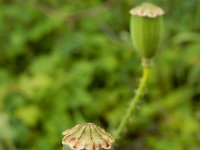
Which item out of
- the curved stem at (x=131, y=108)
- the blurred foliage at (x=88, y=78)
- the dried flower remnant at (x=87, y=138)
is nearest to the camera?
the dried flower remnant at (x=87, y=138)

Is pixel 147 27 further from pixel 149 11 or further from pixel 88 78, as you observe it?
pixel 88 78

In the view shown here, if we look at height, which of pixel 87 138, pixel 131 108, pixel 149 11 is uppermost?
pixel 149 11

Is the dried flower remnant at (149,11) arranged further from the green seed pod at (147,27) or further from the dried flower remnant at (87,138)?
the dried flower remnant at (87,138)

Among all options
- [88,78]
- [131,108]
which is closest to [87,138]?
[131,108]

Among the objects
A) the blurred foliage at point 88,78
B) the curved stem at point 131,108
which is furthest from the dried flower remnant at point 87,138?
the blurred foliage at point 88,78

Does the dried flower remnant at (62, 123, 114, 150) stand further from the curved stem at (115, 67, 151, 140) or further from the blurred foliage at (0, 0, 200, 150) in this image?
the blurred foliage at (0, 0, 200, 150)

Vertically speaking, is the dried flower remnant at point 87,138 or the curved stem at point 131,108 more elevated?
the curved stem at point 131,108
